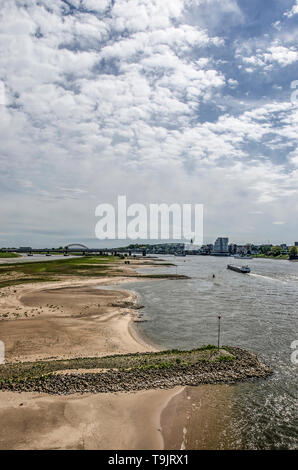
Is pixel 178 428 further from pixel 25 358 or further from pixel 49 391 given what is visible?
→ pixel 25 358

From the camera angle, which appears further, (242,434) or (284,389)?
(284,389)

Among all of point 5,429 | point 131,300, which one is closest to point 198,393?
point 5,429

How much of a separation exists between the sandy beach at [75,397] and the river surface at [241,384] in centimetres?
177

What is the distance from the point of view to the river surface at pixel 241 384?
549 inches

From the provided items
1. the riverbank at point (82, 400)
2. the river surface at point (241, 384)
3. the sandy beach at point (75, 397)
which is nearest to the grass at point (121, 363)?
the riverbank at point (82, 400)

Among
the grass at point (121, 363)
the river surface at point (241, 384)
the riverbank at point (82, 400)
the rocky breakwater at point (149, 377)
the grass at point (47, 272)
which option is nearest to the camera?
the riverbank at point (82, 400)

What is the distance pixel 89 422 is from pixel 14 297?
40321 mm

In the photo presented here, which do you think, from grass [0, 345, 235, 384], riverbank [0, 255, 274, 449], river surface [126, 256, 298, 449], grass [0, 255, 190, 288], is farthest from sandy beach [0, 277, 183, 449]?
grass [0, 255, 190, 288]

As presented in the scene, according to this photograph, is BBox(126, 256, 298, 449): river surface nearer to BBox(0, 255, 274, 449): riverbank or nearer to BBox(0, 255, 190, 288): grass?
BBox(0, 255, 274, 449): riverbank

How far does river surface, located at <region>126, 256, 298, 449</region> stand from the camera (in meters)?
13.9

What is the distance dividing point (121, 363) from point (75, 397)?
5.18 meters

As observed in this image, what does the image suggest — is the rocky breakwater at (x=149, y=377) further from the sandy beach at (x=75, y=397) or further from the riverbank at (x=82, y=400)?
the sandy beach at (x=75, y=397)
